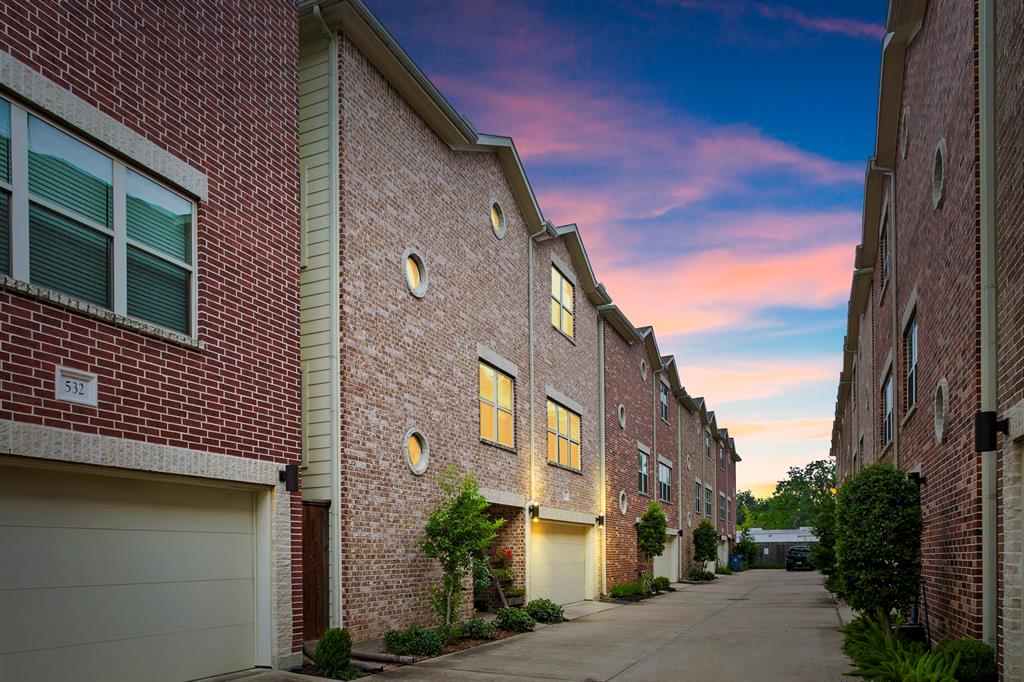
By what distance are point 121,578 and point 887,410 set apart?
16.0 meters

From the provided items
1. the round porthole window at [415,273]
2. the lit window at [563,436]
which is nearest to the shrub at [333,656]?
the round porthole window at [415,273]

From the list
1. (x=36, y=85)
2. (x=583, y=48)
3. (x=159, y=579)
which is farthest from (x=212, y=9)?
(x=583, y=48)

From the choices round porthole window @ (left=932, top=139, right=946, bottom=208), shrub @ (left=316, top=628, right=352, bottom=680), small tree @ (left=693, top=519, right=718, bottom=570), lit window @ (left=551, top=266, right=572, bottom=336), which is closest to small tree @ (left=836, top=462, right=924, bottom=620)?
round porthole window @ (left=932, top=139, right=946, bottom=208)

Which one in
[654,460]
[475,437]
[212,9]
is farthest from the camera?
[654,460]

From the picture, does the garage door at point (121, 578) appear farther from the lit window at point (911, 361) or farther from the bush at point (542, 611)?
the lit window at point (911, 361)

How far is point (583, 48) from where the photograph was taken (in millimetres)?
17266

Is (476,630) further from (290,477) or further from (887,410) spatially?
(887,410)

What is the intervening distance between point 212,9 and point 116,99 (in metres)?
2.19

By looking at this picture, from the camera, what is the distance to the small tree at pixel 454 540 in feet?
45.4

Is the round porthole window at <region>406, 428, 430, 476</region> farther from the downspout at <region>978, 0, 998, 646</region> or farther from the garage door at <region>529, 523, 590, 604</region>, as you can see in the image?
the downspout at <region>978, 0, 998, 646</region>

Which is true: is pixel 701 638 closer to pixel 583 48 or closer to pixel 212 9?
pixel 583 48

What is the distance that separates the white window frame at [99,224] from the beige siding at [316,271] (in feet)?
10.2

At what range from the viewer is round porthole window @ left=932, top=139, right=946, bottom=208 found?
35.4 feet

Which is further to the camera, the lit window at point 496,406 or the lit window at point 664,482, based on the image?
→ the lit window at point 664,482
